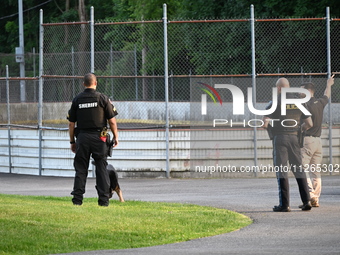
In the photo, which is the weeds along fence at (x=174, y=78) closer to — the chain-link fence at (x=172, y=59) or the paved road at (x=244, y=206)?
the chain-link fence at (x=172, y=59)

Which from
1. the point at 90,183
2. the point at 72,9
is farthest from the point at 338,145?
the point at 72,9

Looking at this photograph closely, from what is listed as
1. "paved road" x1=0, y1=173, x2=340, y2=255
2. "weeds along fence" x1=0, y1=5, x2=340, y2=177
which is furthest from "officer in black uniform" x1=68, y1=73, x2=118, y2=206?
"weeds along fence" x1=0, y1=5, x2=340, y2=177

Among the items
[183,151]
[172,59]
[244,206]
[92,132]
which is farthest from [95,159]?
[172,59]

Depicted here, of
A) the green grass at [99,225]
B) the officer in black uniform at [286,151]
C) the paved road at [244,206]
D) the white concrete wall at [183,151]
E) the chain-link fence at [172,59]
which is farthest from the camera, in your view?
the chain-link fence at [172,59]

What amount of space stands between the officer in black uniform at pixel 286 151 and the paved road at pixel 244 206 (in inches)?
9.6

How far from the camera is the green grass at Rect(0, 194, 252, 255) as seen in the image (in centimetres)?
970

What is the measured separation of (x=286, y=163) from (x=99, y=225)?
3.31 m

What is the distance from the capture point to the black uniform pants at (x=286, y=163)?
12750 mm

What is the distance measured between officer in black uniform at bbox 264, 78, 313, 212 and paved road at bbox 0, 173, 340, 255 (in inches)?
9.6

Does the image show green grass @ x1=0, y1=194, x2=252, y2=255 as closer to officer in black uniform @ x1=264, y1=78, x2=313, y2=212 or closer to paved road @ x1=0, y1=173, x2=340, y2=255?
paved road @ x1=0, y1=173, x2=340, y2=255

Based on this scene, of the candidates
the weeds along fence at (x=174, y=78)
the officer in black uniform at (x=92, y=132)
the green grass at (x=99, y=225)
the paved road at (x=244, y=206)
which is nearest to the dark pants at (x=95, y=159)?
the officer in black uniform at (x=92, y=132)

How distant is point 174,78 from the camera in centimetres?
2409

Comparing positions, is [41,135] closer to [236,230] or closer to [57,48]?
[57,48]

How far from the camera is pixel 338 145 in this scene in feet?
61.9
